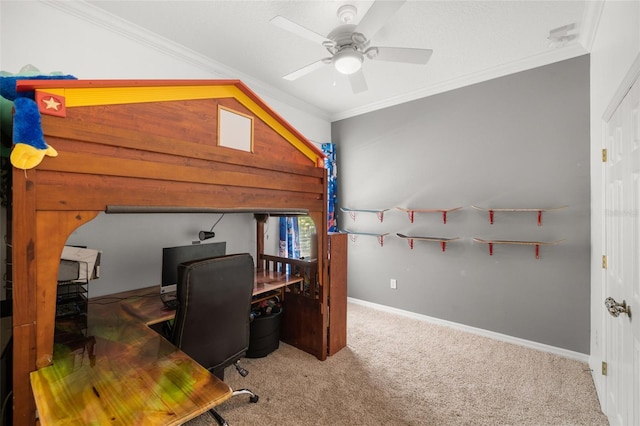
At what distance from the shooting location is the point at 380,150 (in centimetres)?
391

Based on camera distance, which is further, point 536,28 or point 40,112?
point 536,28

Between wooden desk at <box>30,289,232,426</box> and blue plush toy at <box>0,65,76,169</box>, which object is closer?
wooden desk at <box>30,289,232,426</box>

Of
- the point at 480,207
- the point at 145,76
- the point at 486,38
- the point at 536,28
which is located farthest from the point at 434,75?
the point at 145,76

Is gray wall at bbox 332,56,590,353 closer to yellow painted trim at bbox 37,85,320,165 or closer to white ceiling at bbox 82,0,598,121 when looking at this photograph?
white ceiling at bbox 82,0,598,121

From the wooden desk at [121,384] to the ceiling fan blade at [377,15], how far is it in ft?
6.69

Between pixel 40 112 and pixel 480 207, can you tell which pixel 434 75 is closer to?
pixel 480 207

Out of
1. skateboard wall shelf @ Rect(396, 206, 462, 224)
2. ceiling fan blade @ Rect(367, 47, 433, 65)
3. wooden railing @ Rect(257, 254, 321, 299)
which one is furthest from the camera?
skateboard wall shelf @ Rect(396, 206, 462, 224)

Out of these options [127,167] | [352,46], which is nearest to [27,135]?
[127,167]

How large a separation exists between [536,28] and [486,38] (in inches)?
14.1

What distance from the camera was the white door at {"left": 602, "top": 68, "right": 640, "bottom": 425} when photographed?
129 centimetres

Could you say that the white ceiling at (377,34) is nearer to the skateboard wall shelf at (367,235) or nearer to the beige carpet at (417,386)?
the skateboard wall shelf at (367,235)

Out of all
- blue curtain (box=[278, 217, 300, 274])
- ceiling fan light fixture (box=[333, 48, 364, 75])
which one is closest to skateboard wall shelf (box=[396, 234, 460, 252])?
blue curtain (box=[278, 217, 300, 274])

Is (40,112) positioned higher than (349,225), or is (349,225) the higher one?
(40,112)

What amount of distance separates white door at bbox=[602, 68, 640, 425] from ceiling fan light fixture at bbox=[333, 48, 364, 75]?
1526 mm
